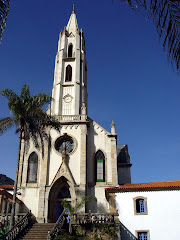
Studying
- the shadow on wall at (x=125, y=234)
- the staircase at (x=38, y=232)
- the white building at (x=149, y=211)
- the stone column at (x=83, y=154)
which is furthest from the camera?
the stone column at (x=83, y=154)

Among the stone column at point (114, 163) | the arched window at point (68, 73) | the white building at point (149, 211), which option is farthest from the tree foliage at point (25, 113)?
the arched window at point (68, 73)

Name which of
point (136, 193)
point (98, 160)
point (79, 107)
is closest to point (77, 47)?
point (79, 107)

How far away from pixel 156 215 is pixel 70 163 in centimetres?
1120

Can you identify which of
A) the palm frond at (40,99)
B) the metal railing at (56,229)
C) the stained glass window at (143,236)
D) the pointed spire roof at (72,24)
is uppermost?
the pointed spire roof at (72,24)

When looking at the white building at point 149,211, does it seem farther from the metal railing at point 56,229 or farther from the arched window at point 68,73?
the arched window at point 68,73

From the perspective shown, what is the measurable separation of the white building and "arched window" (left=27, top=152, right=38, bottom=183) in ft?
31.2

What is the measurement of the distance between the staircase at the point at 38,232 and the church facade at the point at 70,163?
242 cm

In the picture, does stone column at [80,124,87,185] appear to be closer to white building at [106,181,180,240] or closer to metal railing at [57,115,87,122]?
metal railing at [57,115,87,122]

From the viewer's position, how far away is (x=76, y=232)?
870 inches

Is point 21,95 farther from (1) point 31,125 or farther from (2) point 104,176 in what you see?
(2) point 104,176

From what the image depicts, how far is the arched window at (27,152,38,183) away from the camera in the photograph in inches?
1163

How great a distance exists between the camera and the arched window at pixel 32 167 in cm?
2954

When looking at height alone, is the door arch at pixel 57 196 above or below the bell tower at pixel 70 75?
below

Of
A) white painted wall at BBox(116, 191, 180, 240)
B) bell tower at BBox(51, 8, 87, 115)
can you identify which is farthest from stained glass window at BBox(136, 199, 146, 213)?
bell tower at BBox(51, 8, 87, 115)
